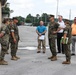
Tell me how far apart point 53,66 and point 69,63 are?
89 centimetres

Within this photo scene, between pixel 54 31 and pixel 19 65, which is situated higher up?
pixel 54 31

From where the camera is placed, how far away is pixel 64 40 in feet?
37.3

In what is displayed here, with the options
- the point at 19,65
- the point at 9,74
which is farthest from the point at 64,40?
the point at 9,74

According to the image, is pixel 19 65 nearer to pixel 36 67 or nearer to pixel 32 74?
pixel 36 67

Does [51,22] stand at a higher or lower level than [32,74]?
higher

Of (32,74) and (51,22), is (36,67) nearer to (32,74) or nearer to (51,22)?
(32,74)

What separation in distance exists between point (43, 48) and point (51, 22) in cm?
282

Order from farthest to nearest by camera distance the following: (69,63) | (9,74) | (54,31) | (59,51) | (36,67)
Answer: (59,51)
(54,31)
(69,63)
(36,67)
(9,74)

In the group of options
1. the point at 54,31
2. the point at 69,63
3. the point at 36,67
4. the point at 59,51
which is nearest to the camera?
the point at 36,67

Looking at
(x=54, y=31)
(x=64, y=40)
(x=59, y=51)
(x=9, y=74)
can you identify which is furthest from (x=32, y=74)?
(x=59, y=51)

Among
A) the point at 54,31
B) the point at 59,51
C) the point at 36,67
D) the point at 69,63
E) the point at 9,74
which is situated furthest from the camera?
the point at 59,51

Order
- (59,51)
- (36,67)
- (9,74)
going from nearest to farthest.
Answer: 1. (9,74)
2. (36,67)
3. (59,51)

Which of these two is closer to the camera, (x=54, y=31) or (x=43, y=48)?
(x=54, y=31)

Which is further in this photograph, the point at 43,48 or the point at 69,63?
the point at 43,48
